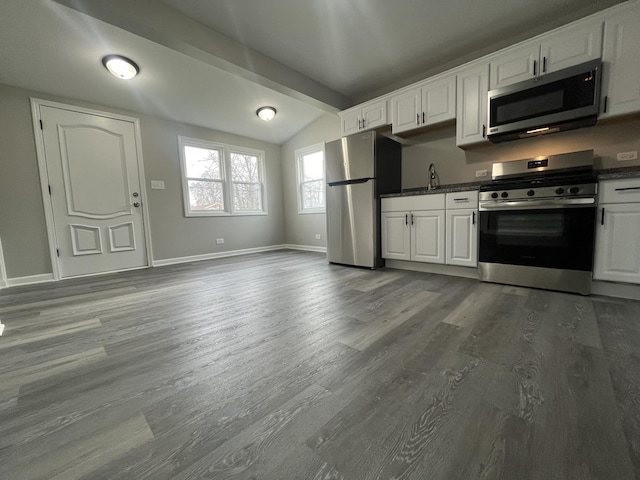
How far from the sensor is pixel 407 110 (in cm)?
301

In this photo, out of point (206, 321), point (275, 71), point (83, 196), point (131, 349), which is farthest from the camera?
point (83, 196)

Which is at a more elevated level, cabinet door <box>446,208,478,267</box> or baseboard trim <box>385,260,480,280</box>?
cabinet door <box>446,208,478,267</box>

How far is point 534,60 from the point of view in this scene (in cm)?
224

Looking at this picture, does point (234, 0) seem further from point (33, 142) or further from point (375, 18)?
point (33, 142)

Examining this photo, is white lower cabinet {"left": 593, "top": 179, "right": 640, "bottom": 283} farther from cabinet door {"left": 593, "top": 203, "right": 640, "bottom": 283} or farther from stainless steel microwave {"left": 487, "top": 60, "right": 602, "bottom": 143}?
stainless steel microwave {"left": 487, "top": 60, "right": 602, "bottom": 143}

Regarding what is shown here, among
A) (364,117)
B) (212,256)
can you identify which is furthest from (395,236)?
(212,256)

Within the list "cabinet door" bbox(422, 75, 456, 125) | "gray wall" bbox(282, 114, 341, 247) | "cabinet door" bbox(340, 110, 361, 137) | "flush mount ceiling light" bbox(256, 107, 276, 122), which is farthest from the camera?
"gray wall" bbox(282, 114, 341, 247)

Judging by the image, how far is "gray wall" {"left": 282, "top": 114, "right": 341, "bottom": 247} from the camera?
4.59 m

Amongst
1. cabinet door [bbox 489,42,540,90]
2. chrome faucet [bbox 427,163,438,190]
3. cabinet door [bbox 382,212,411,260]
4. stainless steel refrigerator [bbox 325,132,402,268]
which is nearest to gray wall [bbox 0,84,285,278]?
stainless steel refrigerator [bbox 325,132,402,268]

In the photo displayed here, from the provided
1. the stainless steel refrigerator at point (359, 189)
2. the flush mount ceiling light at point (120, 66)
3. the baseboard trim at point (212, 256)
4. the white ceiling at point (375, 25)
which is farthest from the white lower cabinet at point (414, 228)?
the flush mount ceiling light at point (120, 66)

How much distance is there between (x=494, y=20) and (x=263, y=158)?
3949 mm

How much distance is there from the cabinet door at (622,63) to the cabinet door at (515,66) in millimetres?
421

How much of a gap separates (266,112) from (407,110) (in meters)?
2.28

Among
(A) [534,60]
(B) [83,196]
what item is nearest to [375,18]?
(A) [534,60]
